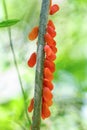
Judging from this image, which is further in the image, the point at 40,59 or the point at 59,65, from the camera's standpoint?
the point at 59,65

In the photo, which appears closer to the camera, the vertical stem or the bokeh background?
the vertical stem

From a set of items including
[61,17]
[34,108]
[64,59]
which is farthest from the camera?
[61,17]

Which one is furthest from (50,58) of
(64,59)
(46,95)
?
(64,59)

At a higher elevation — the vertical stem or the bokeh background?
the vertical stem

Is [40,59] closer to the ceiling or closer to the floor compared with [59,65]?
closer to the ceiling

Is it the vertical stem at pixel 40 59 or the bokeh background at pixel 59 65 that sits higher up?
the vertical stem at pixel 40 59

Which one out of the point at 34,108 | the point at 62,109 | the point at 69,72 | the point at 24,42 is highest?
the point at 34,108

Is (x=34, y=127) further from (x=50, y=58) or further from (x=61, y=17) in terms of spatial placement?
(x=61, y=17)

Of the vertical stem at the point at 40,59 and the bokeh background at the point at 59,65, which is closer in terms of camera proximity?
the vertical stem at the point at 40,59
